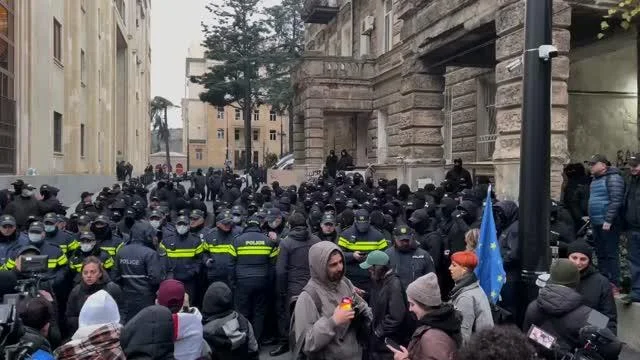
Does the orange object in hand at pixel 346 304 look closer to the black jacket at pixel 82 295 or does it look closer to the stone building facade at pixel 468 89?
the black jacket at pixel 82 295

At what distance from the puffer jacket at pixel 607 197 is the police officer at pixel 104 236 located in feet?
20.4

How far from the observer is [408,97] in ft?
51.7

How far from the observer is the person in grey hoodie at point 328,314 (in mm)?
4023

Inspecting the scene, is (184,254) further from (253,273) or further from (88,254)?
(88,254)

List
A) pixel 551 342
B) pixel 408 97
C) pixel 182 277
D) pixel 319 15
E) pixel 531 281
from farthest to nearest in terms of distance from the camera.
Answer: pixel 319 15 → pixel 408 97 → pixel 182 277 → pixel 531 281 → pixel 551 342

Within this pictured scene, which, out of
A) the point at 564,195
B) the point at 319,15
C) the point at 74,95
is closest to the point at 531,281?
the point at 564,195

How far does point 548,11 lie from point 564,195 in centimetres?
578

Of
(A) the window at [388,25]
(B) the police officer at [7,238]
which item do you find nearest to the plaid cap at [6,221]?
(B) the police officer at [7,238]

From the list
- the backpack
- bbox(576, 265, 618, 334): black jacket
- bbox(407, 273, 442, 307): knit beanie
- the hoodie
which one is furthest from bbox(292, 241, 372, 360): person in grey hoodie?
bbox(576, 265, 618, 334): black jacket

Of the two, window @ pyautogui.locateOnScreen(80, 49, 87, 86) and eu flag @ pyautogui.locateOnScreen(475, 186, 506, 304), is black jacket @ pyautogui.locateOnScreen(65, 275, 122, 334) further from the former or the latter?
window @ pyautogui.locateOnScreen(80, 49, 87, 86)

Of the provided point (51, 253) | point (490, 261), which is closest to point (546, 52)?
point (490, 261)

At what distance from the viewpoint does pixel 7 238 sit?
7508mm

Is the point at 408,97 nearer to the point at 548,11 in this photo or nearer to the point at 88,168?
the point at 548,11

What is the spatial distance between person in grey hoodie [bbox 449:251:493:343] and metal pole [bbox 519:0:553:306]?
0.49 metres
